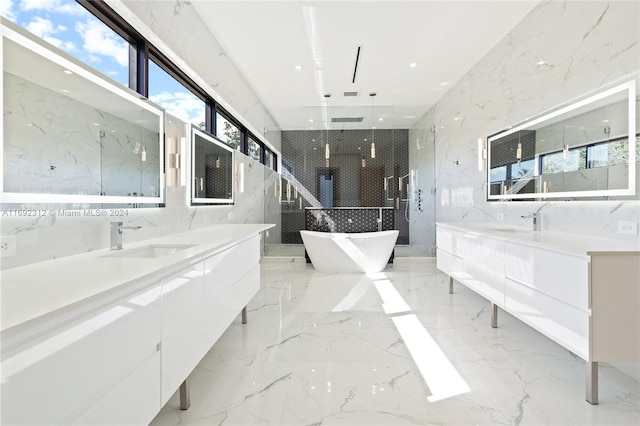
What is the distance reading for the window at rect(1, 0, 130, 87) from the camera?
4.78ft

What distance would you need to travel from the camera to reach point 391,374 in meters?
2.09

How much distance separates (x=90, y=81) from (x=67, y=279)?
1.13 metres

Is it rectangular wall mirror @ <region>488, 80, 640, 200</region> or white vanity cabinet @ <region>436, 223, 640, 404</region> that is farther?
rectangular wall mirror @ <region>488, 80, 640, 200</region>

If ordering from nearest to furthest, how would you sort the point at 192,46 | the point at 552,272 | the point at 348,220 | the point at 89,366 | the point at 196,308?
the point at 89,366
the point at 196,308
the point at 552,272
the point at 192,46
the point at 348,220

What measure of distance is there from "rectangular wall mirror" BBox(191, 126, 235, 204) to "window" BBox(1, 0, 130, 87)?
911 millimetres

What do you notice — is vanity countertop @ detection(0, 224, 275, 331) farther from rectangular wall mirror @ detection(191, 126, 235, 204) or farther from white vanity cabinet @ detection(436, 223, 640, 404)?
white vanity cabinet @ detection(436, 223, 640, 404)

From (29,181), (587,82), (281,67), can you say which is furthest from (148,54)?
(587,82)

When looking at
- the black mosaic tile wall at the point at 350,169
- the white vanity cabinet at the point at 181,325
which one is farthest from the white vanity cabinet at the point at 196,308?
the black mosaic tile wall at the point at 350,169

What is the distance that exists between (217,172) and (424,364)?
109 inches

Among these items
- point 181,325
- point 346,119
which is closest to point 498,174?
point 346,119

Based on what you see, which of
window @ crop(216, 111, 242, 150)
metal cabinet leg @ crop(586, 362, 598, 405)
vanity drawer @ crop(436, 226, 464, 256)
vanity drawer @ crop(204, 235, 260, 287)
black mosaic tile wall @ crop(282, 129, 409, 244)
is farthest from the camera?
black mosaic tile wall @ crop(282, 129, 409, 244)

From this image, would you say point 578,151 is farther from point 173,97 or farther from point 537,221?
point 173,97

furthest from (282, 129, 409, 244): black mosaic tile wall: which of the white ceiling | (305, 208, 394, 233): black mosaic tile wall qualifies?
the white ceiling

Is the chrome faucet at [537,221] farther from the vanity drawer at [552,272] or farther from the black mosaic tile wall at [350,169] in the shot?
the black mosaic tile wall at [350,169]
